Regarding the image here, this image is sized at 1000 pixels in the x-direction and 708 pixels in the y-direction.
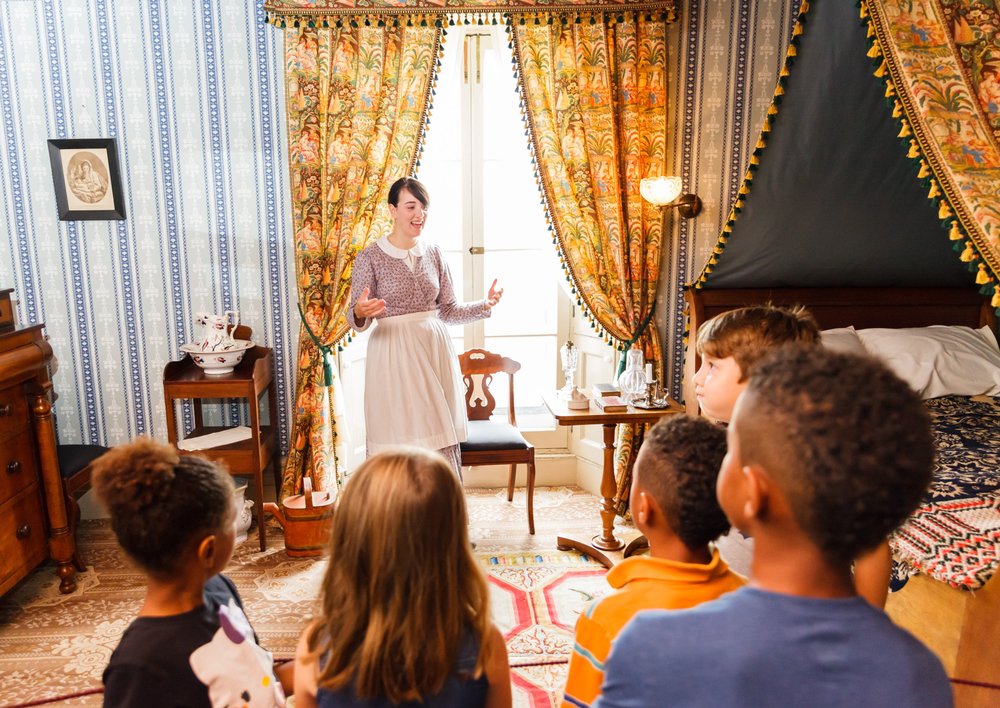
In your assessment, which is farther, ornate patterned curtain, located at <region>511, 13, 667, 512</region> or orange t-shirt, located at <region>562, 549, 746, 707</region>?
ornate patterned curtain, located at <region>511, 13, 667, 512</region>

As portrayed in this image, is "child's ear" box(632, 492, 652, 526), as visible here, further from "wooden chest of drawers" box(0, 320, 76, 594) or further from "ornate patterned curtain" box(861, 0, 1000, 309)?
"wooden chest of drawers" box(0, 320, 76, 594)

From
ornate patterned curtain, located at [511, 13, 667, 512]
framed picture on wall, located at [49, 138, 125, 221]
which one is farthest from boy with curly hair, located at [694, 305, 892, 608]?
framed picture on wall, located at [49, 138, 125, 221]

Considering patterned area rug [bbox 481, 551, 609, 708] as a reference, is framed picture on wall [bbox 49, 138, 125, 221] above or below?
above

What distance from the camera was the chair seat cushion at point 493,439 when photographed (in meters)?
3.46

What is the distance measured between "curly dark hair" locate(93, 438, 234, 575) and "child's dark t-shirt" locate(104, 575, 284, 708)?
10cm

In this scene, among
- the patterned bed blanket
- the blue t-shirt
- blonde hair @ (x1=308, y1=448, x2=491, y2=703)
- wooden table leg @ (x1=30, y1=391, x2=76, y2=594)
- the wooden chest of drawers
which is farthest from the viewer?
wooden table leg @ (x1=30, y1=391, x2=76, y2=594)

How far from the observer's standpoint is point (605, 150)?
3.62 metres

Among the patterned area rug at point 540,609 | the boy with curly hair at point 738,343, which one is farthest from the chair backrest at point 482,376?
the boy with curly hair at point 738,343

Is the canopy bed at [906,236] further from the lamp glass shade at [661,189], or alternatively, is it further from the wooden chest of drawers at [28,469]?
the wooden chest of drawers at [28,469]

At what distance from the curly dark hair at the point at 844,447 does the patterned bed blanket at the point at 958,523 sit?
146cm

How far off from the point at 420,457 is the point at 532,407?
3.31 m

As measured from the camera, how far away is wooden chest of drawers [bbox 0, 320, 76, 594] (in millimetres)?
2818

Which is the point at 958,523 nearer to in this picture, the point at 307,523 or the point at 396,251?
the point at 396,251

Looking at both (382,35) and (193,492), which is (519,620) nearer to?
(193,492)
